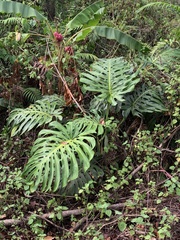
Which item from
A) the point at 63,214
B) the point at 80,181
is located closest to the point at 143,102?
the point at 80,181

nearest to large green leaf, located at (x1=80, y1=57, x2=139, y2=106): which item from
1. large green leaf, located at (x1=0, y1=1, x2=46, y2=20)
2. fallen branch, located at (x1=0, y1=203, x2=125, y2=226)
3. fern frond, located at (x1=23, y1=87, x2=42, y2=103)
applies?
fern frond, located at (x1=23, y1=87, x2=42, y2=103)

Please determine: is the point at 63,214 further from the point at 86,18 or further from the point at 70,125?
the point at 86,18

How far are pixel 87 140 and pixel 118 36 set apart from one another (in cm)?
160

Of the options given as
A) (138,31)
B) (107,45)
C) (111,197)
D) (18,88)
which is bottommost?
(111,197)

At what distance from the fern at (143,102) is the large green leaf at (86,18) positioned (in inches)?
39.3

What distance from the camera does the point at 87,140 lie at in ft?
7.22

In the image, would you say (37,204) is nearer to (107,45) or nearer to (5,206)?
(5,206)

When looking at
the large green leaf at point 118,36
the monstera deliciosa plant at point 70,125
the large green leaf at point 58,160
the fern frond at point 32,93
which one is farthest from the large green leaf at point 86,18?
the large green leaf at point 58,160

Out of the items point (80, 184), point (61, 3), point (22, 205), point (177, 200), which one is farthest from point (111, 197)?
point (61, 3)

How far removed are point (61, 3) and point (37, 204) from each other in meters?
4.14

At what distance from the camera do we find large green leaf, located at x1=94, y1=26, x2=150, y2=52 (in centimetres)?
316

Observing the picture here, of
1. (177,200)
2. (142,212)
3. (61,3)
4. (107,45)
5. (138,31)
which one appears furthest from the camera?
(61,3)

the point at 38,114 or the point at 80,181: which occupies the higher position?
the point at 38,114

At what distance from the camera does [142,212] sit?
200 centimetres
